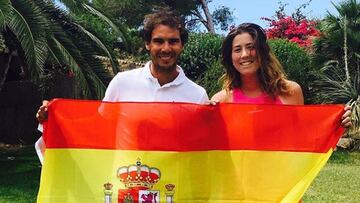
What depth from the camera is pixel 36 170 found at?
404 inches

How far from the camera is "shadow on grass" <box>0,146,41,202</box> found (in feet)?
26.8

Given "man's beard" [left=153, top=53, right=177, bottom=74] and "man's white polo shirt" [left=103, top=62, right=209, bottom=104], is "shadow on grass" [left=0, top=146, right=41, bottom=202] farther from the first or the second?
"man's beard" [left=153, top=53, right=177, bottom=74]

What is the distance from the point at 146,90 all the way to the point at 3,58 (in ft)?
32.5

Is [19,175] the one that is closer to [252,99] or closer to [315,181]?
[315,181]

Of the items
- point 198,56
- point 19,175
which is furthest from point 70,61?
point 198,56

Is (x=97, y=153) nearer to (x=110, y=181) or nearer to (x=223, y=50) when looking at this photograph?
(x=110, y=181)

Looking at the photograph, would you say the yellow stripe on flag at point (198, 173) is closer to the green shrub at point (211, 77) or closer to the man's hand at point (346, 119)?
the man's hand at point (346, 119)

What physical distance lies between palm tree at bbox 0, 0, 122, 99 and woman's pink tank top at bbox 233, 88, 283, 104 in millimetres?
5090

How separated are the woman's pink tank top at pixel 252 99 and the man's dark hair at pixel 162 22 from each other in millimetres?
511

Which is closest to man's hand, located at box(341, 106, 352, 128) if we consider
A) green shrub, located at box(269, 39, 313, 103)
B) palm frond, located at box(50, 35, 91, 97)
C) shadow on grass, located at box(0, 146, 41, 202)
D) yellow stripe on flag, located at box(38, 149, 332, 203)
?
yellow stripe on flag, located at box(38, 149, 332, 203)

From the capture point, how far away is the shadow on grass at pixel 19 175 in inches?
321

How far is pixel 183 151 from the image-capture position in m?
3.73

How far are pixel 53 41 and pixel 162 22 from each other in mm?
6189

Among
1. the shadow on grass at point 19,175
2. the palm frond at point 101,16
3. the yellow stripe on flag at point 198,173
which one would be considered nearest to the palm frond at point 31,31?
the shadow on grass at point 19,175
